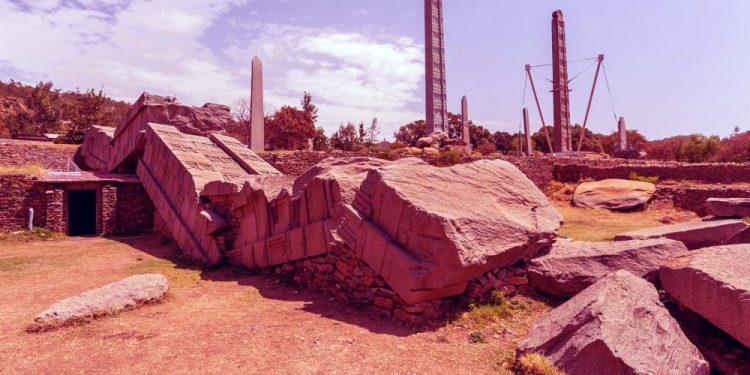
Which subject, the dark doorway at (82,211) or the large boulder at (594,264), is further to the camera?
the dark doorway at (82,211)

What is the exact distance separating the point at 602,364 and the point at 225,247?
24.6 ft

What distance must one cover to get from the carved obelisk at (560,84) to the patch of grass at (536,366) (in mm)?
24277

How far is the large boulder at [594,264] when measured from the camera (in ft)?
18.9

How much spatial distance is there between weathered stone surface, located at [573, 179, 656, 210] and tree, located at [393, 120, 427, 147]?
23.9 metres

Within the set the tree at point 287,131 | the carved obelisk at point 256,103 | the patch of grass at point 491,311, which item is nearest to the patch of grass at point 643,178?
the patch of grass at point 491,311

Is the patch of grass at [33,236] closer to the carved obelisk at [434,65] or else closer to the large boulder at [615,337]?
the large boulder at [615,337]

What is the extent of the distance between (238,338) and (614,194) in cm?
1460

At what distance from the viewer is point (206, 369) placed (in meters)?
4.14

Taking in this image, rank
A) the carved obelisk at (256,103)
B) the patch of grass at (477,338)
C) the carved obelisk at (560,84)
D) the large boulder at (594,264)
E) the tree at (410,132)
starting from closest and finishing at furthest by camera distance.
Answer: the patch of grass at (477,338), the large boulder at (594,264), the carved obelisk at (256,103), the carved obelisk at (560,84), the tree at (410,132)

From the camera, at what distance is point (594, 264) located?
588cm

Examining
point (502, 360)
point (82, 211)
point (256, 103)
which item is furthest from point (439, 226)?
point (82, 211)

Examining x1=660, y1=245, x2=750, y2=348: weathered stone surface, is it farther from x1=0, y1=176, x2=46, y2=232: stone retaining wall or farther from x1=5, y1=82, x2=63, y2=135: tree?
x1=5, y1=82, x2=63, y2=135: tree

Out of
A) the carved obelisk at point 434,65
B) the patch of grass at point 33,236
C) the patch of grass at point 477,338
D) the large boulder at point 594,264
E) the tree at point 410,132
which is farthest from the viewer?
the tree at point 410,132

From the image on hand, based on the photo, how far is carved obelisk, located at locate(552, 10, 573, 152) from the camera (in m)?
25.8
